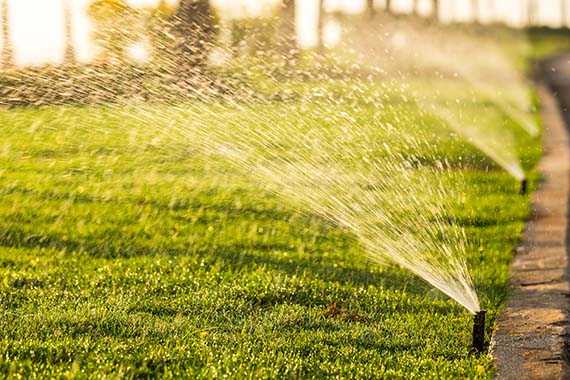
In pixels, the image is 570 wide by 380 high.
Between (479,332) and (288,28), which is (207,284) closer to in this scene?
(479,332)

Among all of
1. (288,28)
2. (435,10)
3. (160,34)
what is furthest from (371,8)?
(160,34)

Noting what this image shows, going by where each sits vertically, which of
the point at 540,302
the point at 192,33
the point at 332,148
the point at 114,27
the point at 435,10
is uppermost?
the point at 435,10

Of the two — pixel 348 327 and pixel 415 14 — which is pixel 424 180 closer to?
pixel 348 327

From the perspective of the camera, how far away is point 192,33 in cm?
1908

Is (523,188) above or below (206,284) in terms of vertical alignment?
below

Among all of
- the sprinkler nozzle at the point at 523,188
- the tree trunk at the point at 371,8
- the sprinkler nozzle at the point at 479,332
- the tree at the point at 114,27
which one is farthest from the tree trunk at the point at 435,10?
the sprinkler nozzle at the point at 479,332

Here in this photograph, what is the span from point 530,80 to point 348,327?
34.6m

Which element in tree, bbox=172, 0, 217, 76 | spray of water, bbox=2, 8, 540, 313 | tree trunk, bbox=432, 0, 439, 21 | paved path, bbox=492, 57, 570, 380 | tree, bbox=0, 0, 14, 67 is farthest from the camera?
tree trunk, bbox=432, 0, 439, 21

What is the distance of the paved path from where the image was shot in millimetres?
4594

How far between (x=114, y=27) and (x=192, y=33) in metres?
5.96

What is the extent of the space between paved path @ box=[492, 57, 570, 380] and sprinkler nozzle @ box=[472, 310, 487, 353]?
0.25ft

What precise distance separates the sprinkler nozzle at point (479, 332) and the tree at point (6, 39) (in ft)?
22.1

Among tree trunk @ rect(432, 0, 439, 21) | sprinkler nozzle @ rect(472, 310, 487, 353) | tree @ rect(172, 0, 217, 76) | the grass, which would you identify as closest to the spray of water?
sprinkler nozzle @ rect(472, 310, 487, 353)

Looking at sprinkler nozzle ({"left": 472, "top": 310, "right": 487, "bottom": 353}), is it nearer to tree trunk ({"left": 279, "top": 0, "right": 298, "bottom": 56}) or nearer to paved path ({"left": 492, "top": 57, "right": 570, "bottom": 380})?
paved path ({"left": 492, "top": 57, "right": 570, "bottom": 380})
